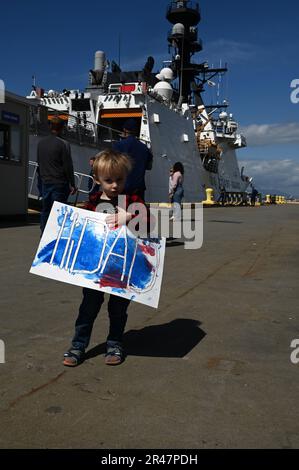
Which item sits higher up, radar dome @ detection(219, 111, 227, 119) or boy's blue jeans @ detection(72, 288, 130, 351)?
radar dome @ detection(219, 111, 227, 119)

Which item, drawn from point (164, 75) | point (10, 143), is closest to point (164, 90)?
point (164, 75)

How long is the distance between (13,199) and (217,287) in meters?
8.76

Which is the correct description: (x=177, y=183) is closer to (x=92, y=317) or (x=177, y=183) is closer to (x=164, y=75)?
(x=92, y=317)

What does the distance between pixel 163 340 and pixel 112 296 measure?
57 cm

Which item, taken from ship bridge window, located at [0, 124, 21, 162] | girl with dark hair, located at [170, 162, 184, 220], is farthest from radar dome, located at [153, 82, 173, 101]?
girl with dark hair, located at [170, 162, 184, 220]

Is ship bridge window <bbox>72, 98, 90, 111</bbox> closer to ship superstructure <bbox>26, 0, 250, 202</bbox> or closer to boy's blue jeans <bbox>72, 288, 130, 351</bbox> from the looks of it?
ship superstructure <bbox>26, 0, 250, 202</bbox>

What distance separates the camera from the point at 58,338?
133 inches

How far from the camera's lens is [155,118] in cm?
2417

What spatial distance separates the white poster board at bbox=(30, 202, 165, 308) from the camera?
9.87ft

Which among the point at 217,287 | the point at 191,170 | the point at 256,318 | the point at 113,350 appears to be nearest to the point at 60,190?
the point at 217,287

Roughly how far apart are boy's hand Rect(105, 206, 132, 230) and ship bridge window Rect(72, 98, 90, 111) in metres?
23.6

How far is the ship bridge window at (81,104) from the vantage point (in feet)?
83.7
